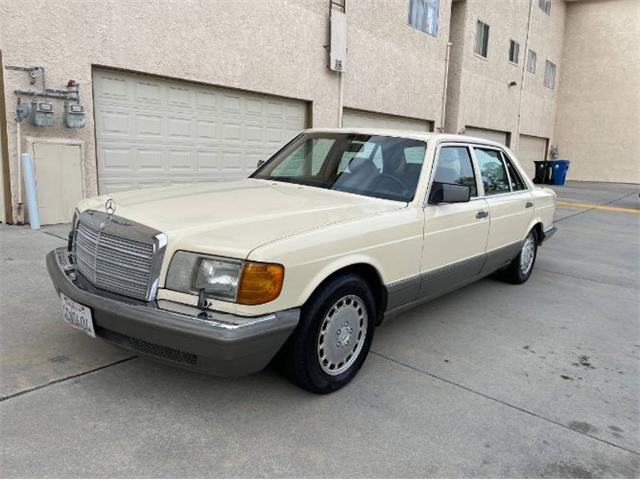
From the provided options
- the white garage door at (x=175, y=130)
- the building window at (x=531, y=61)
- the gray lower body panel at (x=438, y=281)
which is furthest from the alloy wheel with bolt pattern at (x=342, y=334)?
the building window at (x=531, y=61)

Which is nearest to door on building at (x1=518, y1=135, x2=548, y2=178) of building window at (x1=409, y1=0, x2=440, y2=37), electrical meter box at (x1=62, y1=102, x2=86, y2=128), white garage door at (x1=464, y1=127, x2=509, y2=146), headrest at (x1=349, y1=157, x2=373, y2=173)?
white garage door at (x1=464, y1=127, x2=509, y2=146)

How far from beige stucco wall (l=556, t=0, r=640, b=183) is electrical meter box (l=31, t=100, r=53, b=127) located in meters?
25.6

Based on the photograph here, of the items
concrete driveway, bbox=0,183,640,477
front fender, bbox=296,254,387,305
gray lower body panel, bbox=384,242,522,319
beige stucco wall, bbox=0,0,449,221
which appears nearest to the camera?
concrete driveway, bbox=0,183,640,477

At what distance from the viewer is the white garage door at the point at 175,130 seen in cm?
754

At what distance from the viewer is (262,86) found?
9.44 meters

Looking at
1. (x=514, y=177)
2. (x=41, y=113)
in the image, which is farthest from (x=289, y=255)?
(x=41, y=113)

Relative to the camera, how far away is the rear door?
4.63m

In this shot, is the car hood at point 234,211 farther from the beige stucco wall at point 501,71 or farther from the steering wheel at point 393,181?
the beige stucco wall at point 501,71

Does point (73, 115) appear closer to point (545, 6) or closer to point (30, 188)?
point (30, 188)

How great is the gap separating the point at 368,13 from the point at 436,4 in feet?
12.2

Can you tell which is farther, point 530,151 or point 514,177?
point 530,151

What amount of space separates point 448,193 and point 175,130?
19.5ft

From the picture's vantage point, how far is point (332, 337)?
2971 mm

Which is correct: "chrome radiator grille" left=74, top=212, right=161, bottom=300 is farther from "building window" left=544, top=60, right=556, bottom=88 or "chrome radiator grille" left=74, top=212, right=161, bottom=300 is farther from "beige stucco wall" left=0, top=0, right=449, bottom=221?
"building window" left=544, top=60, right=556, bottom=88
